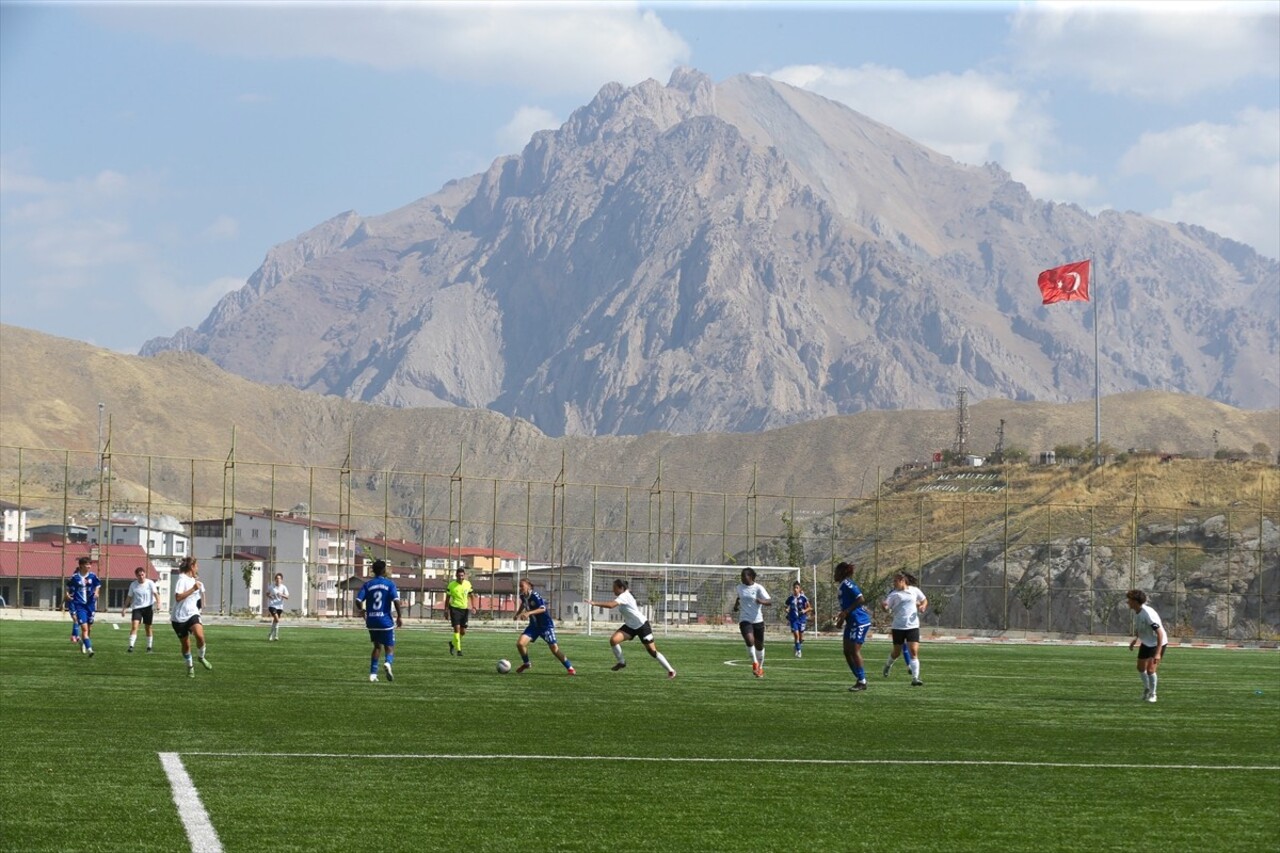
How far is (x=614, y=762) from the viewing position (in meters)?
15.1

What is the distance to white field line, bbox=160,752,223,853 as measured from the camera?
33.4 feet

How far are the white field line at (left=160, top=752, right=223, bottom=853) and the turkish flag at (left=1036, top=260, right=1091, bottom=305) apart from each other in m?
70.5

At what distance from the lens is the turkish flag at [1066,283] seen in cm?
8038

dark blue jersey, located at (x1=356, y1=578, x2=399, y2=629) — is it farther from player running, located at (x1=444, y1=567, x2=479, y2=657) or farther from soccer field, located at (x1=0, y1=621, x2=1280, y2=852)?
player running, located at (x1=444, y1=567, x2=479, y2=657)

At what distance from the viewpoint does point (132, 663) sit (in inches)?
1172

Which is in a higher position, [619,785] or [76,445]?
[76,445]

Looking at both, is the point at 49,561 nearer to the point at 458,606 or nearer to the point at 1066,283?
the point at 1066,283

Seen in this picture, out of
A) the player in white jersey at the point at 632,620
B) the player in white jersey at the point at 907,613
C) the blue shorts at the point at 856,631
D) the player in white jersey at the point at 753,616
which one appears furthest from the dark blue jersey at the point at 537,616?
the player in white jersey at the point at 907,613

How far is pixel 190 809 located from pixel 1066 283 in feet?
244

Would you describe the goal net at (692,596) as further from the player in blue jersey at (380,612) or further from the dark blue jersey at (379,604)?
the dark blue jersey at (379,604)

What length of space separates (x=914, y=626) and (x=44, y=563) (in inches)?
3500

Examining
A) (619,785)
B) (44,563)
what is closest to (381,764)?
(619,785)

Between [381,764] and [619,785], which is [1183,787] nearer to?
[619,785]

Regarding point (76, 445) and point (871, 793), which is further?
point (76, 445)
